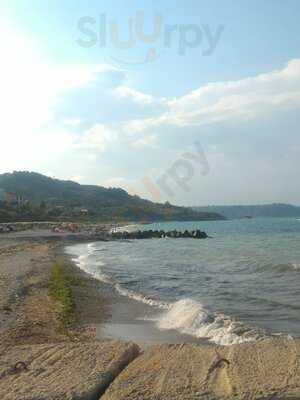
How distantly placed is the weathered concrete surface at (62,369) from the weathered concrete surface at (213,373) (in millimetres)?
184

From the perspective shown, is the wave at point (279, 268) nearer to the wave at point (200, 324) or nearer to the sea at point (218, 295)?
the sea at point (218, 295)

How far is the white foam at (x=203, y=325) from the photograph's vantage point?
9.23m

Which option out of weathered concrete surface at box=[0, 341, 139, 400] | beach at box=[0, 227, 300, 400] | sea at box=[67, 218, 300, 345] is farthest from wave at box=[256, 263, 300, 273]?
weathered concrete surface at box=[0, 341, 139, 400]

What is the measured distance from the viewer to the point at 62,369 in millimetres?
5250

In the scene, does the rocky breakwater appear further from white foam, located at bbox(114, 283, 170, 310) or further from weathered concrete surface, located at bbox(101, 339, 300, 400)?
weathered concrete surface, located at bbox(101, 339, 300, 400)

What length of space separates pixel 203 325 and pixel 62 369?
565cm

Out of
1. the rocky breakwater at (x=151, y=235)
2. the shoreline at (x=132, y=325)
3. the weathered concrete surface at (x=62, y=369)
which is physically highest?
the weathered concrete surface at (x=62, y=369)

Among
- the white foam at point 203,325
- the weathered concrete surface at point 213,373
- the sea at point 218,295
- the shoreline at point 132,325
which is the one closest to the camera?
the weathered concrete surface at point 213,373

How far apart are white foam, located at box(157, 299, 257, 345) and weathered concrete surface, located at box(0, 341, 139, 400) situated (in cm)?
359

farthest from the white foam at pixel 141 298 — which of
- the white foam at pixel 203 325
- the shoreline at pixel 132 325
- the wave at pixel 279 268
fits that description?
the wave at pixel 279 268

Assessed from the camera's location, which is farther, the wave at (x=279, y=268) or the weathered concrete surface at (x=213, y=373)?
the wave at (x=279, y=268)

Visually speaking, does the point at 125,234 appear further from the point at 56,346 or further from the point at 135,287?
the point at 56,346

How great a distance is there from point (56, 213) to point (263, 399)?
411 ft

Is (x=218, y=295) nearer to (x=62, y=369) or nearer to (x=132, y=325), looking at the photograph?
(x=132, y=325)
